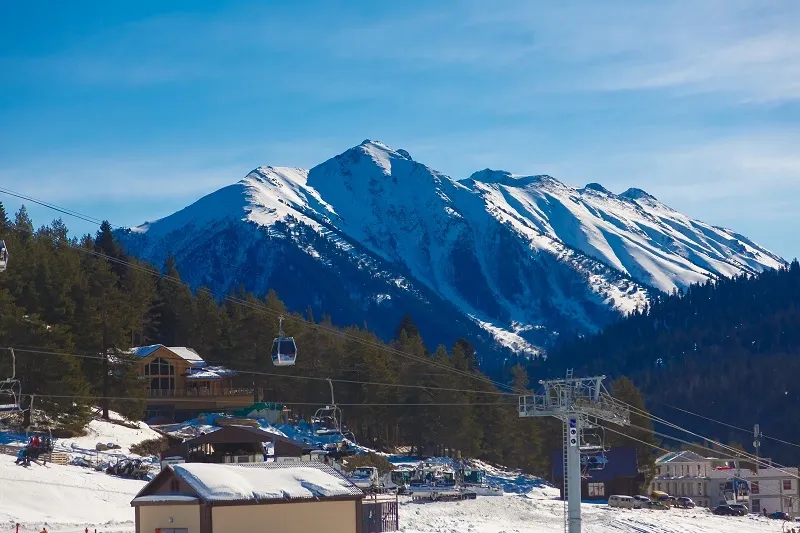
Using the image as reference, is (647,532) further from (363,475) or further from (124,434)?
(124,434)

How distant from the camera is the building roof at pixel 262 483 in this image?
167 ft

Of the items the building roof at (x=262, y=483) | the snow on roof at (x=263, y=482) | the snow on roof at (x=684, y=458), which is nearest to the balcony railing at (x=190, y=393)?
the snow on roof at (x=684, y=458)

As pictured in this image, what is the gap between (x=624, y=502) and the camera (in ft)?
312

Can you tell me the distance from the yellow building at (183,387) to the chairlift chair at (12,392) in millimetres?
28979

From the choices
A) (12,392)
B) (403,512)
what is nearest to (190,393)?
(403,512)

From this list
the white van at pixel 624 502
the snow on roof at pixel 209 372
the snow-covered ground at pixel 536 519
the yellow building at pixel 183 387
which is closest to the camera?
the snow-covered ground at pixel 536 519

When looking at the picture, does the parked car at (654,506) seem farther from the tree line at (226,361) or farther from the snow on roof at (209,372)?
the snow on roof at (209,372)

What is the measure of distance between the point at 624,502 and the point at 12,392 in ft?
161

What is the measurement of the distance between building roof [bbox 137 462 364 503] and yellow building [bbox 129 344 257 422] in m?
57.4

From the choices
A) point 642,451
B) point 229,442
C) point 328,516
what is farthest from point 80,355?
point 642,451

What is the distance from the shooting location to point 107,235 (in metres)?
142

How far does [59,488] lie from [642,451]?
6602 cm

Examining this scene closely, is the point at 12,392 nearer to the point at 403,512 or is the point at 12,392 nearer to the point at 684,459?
the point at 403,512

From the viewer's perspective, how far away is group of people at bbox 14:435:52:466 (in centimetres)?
6744
